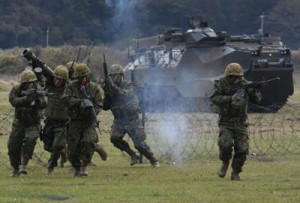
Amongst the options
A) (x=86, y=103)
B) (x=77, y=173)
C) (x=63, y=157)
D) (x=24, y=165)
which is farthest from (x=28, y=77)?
(x=63, y=157)

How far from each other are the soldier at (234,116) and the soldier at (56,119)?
3.06m

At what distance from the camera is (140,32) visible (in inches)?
3012

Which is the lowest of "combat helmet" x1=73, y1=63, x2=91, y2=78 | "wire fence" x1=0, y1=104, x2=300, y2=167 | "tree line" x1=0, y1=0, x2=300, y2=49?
"wire fence" x1=0, y1=104, x2=300, y2=167

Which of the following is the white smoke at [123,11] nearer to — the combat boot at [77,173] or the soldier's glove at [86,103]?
the combat boot at [77,173]

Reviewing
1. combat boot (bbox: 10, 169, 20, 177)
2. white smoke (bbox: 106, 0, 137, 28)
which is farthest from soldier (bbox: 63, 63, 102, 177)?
white smoke (bbox: 106, 0, 137, 28)

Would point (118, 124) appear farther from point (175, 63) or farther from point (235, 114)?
point (175, 63)

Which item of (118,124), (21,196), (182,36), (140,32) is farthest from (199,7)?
(21,196)

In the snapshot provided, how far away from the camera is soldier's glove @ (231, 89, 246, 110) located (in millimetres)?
16625

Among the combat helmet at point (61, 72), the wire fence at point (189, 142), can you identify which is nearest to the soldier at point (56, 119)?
the combat helmet at point (61, 72)

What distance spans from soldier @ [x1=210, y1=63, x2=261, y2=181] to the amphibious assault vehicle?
2063 centimetres

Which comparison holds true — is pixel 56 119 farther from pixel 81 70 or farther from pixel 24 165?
pixel 81 70

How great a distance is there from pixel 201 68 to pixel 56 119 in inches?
817

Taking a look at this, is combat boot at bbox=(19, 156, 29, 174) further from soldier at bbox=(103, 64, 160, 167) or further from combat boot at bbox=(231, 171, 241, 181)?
combat boot at bbox=(231, 171, 241, 181)

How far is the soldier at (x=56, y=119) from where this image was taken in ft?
60.4
